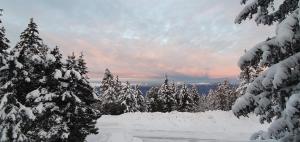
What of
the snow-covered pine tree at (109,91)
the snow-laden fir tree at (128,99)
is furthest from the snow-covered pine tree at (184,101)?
the snow-covered pine tree at (109,91)

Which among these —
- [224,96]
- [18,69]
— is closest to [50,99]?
[18,69]

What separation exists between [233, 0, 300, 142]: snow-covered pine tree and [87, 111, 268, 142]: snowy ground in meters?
19.6

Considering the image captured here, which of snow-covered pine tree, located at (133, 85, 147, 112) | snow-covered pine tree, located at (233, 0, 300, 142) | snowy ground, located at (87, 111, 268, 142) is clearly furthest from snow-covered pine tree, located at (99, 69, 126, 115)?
snow-covered pine tree, located at (233, 0, 300, 142)

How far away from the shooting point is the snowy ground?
93.8 ft

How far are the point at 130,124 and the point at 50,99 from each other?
60.3ft

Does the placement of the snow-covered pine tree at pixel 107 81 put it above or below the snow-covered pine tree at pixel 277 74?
above

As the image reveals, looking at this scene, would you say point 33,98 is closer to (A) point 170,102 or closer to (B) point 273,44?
(B) point 273,44

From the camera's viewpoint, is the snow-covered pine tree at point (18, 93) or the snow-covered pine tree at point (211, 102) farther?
the snow-covered pine tree at point (211, 102)

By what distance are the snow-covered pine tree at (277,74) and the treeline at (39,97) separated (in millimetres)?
10309

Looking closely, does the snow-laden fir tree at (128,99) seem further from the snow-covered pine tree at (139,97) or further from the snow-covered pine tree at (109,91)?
the snow-covered pine tree at (139,97)

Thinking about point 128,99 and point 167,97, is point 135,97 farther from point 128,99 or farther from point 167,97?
point 167,97

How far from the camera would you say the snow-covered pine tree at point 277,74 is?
23.2 ft

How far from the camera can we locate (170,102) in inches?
2638

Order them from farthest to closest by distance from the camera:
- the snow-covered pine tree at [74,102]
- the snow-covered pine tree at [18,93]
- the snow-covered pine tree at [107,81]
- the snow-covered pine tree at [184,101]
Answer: the snow-covered pine tree at [184,101]
the snow-covered pine tree at [107,81]
the snow-covered pine tree at [74,102]
the snow-covered pine tree at [18,93]
